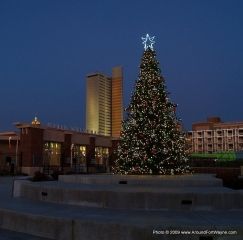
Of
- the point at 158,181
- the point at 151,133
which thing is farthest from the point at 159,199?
the point at 151,133

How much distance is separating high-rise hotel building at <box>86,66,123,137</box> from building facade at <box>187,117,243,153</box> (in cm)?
2946

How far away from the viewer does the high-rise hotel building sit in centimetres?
15325

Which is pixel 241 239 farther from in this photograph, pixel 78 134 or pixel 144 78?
pixel 78 134

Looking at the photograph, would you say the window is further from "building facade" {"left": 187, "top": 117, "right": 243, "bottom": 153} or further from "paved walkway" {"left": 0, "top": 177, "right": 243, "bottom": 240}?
"building facade" {"left": 187, "top": 117, "right": 243, "bottom": 153}

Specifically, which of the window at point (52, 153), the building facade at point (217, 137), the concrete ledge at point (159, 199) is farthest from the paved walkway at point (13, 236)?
the building facade at point (217, 137)

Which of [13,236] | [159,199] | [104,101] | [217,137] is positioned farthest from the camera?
[104,101]

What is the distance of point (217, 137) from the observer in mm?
148625

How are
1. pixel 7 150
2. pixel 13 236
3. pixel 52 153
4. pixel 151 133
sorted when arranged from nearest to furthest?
pixel 13 236 < pixel 151 133 < pixel 52 153 < pixel 7 150

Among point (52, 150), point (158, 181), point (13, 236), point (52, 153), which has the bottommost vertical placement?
point (13, 236)

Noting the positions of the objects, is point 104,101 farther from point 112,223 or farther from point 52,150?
point 112,223

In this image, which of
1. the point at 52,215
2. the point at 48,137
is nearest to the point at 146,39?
the point at 52,215

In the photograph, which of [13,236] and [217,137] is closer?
[13,236]

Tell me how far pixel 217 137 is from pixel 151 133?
428 feet

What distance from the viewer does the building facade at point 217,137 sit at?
143625mm
